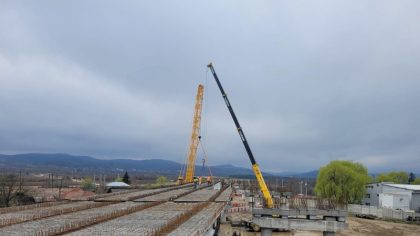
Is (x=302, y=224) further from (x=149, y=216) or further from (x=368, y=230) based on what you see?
(x=368, y=230)

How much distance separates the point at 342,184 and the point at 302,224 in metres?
50.5

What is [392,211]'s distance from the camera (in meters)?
56.6

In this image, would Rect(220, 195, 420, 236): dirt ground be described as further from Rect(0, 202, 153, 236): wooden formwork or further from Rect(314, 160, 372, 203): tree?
Rect(0, 202, 153, 236): wooden formwork

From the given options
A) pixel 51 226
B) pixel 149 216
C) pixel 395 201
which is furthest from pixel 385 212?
pixel 51 226

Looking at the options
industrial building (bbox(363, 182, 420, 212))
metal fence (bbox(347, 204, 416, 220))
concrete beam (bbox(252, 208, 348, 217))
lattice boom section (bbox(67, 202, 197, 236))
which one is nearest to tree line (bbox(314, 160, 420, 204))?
industrial building (bbox(363, 182, 420, 212))

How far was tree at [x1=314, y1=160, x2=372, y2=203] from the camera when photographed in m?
69.6

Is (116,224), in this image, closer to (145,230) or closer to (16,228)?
(145,230)

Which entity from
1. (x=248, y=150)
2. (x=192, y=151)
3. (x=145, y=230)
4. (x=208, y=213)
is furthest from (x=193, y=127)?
(x=145, y=230)

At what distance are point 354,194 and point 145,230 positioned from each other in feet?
223

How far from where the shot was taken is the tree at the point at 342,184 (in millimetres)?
69625

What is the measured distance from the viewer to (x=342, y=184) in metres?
70.2

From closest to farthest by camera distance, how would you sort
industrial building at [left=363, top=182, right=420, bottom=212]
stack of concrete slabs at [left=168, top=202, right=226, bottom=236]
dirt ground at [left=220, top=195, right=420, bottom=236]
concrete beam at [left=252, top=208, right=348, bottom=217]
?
stack of concrete slabs at [left=168, top=202, right=226, bottom=236] → concrete beam at [left=252, top=208, right=348, bottom=217] → dirt ground at [left=220, top=195, right=420, bottom=236] → industrial building at [left=363, top=182, right=420, bottom=212]

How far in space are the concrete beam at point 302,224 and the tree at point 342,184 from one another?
47802 millimetres

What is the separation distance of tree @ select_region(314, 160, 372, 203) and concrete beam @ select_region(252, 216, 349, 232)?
47.8m
